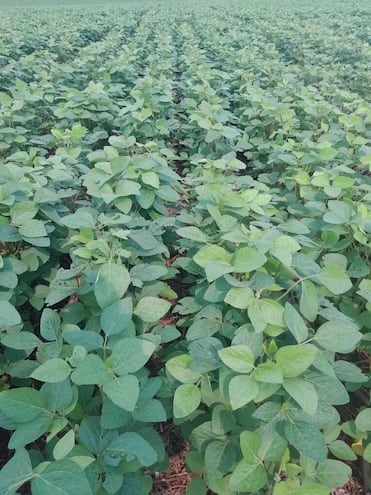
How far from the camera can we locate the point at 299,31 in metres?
8.26

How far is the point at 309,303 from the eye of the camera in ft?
3.63

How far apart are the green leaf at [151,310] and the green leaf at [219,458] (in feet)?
1.35

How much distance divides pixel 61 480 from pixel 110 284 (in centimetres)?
55

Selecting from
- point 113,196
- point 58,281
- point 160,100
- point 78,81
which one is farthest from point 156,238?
point 78,81

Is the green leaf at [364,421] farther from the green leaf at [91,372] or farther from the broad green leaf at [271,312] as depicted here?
the green leaf at [91,372]

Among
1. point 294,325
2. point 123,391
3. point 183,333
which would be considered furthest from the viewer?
point 183,333

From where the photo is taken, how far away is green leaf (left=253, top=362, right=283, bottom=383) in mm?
901

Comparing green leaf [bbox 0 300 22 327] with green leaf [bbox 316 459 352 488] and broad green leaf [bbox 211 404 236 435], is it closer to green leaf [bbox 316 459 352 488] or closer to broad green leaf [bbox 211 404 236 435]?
broad green leaf [bbox 211 404 236 435]

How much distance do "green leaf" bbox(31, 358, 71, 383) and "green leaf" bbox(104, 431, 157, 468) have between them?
0.70 ft

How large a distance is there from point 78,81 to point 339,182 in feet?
13.1

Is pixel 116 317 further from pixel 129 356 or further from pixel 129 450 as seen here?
pixel 129 450

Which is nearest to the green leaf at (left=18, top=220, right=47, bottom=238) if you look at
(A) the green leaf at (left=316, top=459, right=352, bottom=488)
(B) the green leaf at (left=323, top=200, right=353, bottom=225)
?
(B) the green leaf at (left=323, top=200, right=353, bottom=225)

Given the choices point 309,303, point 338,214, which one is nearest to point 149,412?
point 309,303

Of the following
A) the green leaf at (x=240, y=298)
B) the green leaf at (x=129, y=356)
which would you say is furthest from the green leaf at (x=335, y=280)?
the green leaf at (x=129, y=356)
